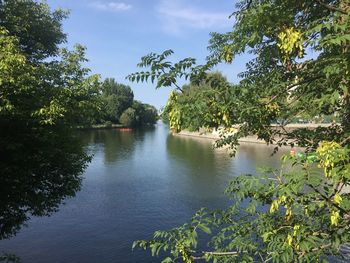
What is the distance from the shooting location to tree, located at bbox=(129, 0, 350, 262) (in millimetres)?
3746

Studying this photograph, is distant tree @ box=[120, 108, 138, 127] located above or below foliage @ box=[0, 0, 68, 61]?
below

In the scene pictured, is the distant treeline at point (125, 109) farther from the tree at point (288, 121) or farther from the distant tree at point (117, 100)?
the tree at point (288, 121)

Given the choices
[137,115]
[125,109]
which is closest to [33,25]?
[137,115]

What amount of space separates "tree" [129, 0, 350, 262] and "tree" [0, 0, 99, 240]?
795cm

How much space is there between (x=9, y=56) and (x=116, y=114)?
132883 mm

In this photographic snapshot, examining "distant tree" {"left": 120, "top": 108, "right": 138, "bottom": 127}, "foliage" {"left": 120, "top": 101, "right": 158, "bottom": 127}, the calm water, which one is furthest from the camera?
"foliage" {"left": 120, "top": 101, "right": 158, "bottom": 127}

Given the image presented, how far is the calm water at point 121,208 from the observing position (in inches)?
781

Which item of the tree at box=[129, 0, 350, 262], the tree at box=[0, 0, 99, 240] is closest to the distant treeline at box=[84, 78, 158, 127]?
the tree at box=[0, 0, 99, 240]

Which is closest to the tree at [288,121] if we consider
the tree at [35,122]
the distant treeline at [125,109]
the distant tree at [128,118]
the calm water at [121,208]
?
the calm water at [121,208]

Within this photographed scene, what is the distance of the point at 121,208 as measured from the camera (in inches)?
1102

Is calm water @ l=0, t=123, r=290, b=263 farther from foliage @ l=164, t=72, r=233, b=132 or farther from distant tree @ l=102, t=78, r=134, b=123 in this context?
distant tree @ l=102, t=78, r=134, b=123

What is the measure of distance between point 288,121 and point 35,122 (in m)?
9.71

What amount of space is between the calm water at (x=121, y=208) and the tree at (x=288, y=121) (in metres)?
5.75

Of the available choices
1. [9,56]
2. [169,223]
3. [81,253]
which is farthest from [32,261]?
[9,56]
